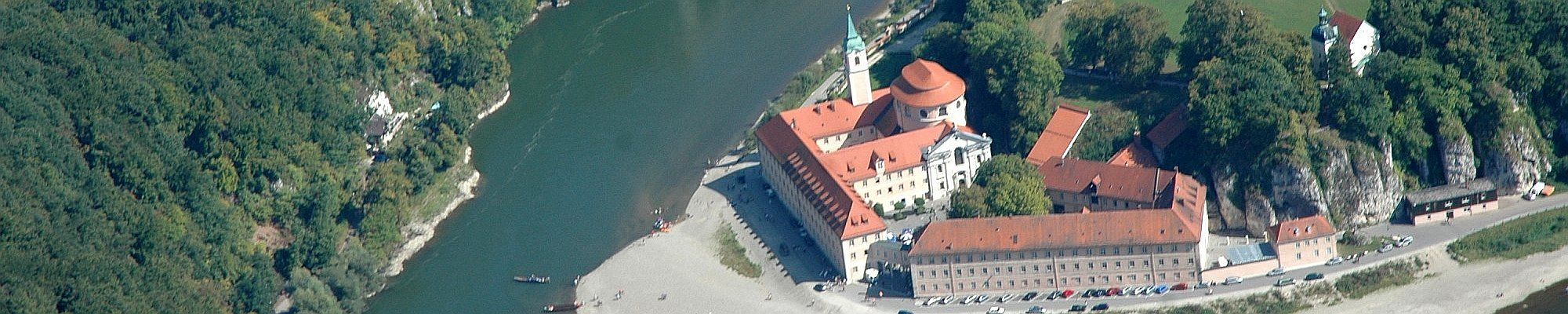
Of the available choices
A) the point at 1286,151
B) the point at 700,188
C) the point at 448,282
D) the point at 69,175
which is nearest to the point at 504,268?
Result: the point at 448,282

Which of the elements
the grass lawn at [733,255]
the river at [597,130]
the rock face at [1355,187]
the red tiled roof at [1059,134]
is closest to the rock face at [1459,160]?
the rock face at [1355,187]

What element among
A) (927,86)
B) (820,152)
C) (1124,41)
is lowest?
(820,152)

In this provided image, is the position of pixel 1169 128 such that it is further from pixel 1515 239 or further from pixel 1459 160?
pixel 1515 239

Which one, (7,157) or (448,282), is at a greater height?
(7,157)

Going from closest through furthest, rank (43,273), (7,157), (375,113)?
(43,273) < (7,157) < (375,113)

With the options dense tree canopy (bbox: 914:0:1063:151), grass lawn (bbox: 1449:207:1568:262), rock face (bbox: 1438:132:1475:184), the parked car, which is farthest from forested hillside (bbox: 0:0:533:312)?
grass lawn (bbox: 1449:207:1568:262)

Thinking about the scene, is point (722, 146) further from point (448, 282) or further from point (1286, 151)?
point (1286, 151)

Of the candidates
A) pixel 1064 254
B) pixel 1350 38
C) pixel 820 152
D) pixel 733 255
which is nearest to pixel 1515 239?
pixel 1350 38
